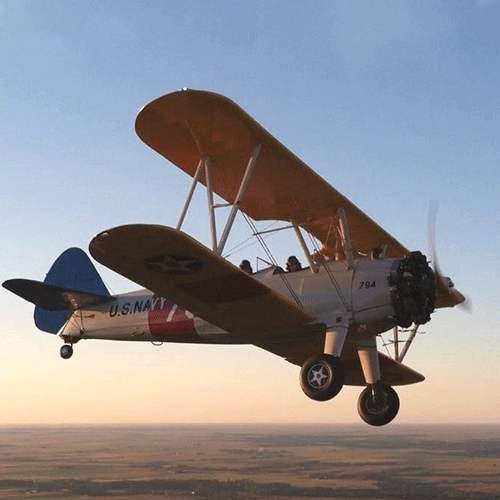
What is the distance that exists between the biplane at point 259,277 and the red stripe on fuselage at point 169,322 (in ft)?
0.08

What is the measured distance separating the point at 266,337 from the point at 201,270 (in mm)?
2917

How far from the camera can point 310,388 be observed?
1166cm

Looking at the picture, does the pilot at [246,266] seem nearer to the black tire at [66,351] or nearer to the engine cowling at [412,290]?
the engine cowling at [412,290]

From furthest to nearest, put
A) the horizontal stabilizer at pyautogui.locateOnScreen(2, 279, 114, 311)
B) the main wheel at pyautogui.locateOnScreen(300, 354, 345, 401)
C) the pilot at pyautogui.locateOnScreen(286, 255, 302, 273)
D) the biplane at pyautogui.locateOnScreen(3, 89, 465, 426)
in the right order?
the horizontal stabilizer at pyautogui.locateOnScreen(2, 279, 114, 311) < the pilot at pyautogui.locateOnScreen(286, 255, 302, 273) < the main wheel at pyautogui.locateOnScreen(300, 354, 345, 401) < the biplane at pyautogui.locateOnScreen(3, 89, 465, 426)

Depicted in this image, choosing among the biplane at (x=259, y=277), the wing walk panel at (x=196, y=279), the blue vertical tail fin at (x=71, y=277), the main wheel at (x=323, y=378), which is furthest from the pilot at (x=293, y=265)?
the blue vertical tail fin at (x=71, y=277)

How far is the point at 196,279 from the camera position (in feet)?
36.0

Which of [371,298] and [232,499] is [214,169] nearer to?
[371,298]

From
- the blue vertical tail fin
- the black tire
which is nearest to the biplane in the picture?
the black tire

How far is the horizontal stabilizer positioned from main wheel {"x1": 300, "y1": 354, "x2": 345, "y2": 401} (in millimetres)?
5315

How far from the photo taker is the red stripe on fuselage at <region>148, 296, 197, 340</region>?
1368cm

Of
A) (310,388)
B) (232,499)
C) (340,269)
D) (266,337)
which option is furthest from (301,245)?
(232,499)

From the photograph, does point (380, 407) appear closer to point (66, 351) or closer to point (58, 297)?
point (66, 351)

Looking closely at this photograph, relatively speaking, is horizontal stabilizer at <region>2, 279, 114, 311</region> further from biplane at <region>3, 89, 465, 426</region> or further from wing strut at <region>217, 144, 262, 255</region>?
wing strut at <region>217, 144, 262, 255</region>

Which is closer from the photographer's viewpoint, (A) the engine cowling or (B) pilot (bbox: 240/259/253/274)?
(A) the engine cowling
